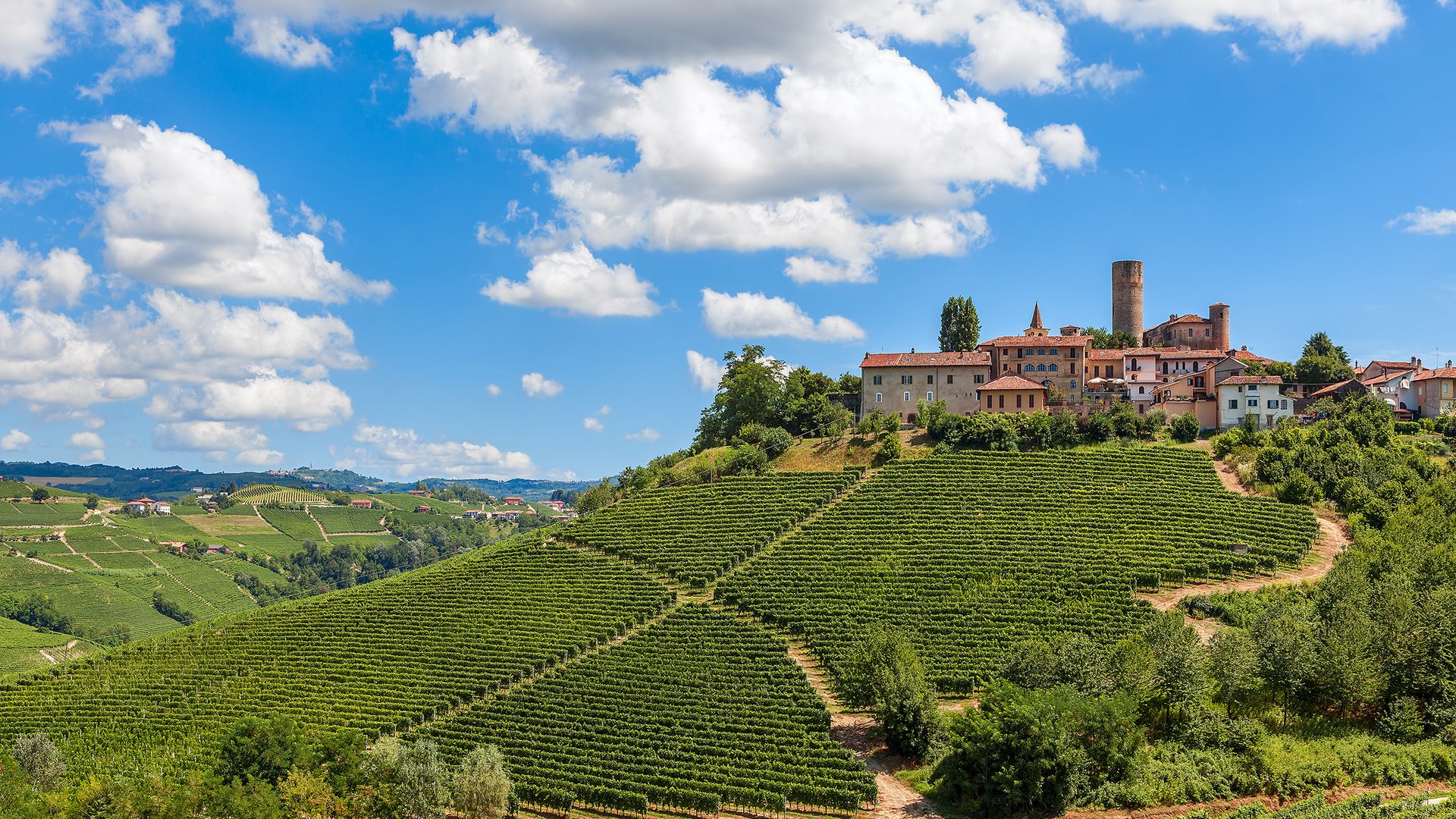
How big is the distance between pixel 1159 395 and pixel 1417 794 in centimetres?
5019

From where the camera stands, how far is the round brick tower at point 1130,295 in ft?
345

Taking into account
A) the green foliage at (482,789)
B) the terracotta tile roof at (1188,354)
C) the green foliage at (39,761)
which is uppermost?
the terracotta tile roof at (1188,354)

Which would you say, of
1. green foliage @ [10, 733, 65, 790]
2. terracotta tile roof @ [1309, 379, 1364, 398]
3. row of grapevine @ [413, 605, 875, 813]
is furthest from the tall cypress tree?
green foliage @ [10, 733, 65, 790]

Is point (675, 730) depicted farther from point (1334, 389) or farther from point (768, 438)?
point (1334, 389)

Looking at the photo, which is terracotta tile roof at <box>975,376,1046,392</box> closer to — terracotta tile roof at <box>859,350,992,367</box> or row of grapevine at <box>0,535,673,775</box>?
terracotta tile roof at <box>859,350,992,367</box>

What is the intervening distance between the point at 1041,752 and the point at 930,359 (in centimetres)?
5172

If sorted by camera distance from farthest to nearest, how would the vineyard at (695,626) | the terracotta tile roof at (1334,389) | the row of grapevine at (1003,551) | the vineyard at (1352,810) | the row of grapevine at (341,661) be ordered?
the terracotta tile roof at (1334,389) → the row of grapevine at (1003,551) → the row of grapevine at (341,661) → the vineyard at (695,626) → the vineyard at (1352,810)

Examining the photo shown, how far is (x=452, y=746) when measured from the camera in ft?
145

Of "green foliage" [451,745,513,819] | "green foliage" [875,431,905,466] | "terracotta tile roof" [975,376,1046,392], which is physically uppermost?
"terracotta tile roof" [975,376,1046,392]

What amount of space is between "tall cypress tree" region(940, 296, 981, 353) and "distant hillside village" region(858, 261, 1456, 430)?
23.2 feet


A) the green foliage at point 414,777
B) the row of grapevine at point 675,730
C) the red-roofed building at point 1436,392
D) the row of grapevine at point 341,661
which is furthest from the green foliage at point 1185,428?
the green foliage at point 414,777

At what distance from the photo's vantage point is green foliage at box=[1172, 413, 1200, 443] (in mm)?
72500

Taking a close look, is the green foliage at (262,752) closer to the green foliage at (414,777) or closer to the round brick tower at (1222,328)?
the green foliage at (414,777)

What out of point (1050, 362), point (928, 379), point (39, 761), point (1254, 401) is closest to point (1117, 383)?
point (1050, 362)
